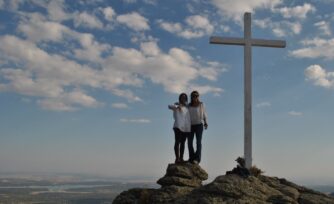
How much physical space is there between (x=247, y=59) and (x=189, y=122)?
4.05m

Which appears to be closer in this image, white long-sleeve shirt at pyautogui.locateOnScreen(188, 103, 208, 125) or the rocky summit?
Result: the rocky summit

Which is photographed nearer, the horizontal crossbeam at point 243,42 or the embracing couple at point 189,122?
the embracing couple at point 189,122

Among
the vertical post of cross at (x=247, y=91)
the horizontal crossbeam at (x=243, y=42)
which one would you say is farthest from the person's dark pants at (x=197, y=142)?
→ the horizontal crossbeam at (x=243, y=42)

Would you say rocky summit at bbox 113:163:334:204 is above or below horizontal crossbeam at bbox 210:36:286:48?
below

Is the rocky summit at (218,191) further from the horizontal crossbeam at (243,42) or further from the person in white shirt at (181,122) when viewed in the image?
the horizontal crossbeam at (243,42)

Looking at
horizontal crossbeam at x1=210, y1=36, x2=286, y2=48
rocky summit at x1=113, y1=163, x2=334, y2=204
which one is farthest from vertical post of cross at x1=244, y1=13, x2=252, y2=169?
rocky summit at x1=113, y1=163, x2=334, y2=204

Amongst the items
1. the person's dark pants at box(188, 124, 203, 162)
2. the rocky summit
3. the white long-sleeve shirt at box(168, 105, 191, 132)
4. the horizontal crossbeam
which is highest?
the horizontal crossbeam

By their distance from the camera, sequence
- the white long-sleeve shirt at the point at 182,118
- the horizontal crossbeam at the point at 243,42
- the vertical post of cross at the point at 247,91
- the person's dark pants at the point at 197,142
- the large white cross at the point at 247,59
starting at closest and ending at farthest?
1. the white long-sleeve shirt at the point at 182,118
2. the person's dark pants at the point at 197,142
3. the vertical post of cross at the point at 247,91
4. the large white cross at the point at 247,59
5. the horizontal crossbeam at the point at 243,42

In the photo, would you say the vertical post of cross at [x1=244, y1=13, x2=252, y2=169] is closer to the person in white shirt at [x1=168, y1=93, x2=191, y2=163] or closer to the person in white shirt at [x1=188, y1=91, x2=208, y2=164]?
the person in white shirt at [x1=188, y1=91, x2=208, y2=164]

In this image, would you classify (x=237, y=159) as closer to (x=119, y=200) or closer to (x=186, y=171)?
(x=186, y=171)

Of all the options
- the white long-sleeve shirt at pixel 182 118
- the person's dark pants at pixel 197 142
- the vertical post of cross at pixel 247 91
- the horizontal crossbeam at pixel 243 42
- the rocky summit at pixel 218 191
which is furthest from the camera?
the horizontal crossbeam at pixel 243 42

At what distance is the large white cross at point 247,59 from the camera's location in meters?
17.0

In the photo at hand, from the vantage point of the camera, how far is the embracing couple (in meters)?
15.8

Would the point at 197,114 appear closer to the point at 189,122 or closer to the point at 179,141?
the point at 189,122
